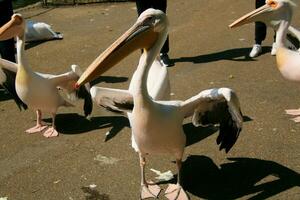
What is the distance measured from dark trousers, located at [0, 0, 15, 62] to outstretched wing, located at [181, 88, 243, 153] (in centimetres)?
329

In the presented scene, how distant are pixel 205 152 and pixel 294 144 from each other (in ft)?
2.49

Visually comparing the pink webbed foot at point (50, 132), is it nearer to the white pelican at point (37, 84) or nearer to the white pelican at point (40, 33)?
the white pelican at point (37, 84)

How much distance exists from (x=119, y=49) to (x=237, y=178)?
139 cm

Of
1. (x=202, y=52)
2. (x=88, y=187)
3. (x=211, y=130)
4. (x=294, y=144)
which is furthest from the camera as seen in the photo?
(x=202, y=52)

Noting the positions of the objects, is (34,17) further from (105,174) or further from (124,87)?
(105,174)

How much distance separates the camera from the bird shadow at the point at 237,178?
11.6 ft

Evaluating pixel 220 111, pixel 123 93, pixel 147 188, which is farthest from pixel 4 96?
pixel 220 111

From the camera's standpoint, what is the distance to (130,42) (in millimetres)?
3248

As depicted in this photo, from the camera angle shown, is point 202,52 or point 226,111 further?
point 202,52

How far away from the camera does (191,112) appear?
3.47 m

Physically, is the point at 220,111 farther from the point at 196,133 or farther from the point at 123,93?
the point at 196,133

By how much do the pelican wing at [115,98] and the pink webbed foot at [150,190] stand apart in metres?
0.61

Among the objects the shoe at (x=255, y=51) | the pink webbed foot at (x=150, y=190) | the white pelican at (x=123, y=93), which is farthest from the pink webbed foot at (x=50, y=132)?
the shoe at (x=255, y=51)

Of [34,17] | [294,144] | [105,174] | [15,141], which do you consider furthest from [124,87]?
[34,17]
